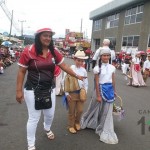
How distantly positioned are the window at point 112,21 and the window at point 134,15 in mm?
3117

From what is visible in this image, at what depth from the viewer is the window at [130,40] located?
2649cm

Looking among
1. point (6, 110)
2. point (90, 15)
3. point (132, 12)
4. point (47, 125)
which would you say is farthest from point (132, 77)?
point (90, 15)

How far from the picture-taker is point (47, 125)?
4.61m

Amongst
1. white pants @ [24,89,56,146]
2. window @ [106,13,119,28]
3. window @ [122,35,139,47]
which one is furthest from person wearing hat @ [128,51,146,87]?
window @ [106,13,119,28]

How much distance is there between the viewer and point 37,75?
152 inches

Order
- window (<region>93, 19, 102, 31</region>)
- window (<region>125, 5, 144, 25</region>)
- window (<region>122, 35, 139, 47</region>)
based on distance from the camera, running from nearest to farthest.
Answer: window (<region>125, 5, 144, 25</region>) → window (<region>122, 35, 139, 47</region>) → window (<region>93, 19, 102, 31</region>)

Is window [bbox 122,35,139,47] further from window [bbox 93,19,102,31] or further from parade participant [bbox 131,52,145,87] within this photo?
parade participant [bbox 131,52,145,87]

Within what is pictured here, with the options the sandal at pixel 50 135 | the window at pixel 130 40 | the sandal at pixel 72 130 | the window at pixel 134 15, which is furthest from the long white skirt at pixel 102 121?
the window at pixel 134 15

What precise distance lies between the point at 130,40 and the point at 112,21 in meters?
7.01

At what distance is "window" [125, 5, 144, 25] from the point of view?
86.0 ft

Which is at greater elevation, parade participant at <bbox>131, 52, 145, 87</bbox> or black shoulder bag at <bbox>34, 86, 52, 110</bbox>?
black shoulder bag at <bbox>34, 86, 52, 110</bbox>

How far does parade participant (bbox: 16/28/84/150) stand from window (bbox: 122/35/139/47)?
23226 mm

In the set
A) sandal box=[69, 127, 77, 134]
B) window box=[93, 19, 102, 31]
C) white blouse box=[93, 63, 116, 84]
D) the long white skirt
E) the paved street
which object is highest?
window box=[93, 19, 102, 31]

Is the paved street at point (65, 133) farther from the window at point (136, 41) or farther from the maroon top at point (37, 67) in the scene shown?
the window at point (136, 41)
